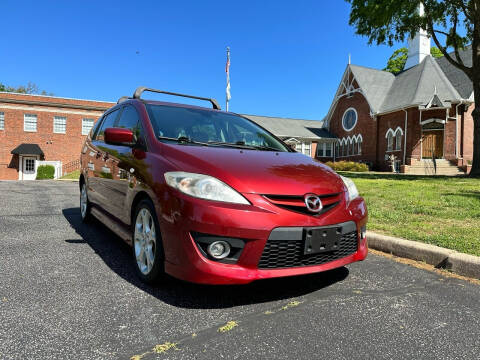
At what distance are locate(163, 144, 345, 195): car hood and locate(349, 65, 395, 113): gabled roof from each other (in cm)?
2790

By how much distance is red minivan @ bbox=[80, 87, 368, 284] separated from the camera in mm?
2393

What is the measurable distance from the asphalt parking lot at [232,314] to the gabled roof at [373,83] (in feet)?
92.2

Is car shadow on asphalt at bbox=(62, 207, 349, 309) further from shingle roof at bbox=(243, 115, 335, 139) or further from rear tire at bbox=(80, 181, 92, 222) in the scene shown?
shingle roof at bbox=(243, 115, 335, 139)

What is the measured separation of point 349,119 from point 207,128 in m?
31.0

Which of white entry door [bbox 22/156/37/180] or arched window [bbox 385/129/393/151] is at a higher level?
arched window [bbox 385/129/393/151]

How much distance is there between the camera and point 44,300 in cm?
254

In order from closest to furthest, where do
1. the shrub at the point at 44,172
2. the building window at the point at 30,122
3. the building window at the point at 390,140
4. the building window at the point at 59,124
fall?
the building window at the point at 390,140 → the shrub at the point at 44,172 → the building window at the point at 30,122 → the building window at the point at 59,124

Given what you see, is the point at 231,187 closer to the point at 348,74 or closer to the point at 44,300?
the point at 44,300

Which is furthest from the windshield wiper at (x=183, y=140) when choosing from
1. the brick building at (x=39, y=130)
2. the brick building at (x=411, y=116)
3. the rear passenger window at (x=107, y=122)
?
the brick building at (x=39, y=130)

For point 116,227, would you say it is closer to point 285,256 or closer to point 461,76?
point 285,256

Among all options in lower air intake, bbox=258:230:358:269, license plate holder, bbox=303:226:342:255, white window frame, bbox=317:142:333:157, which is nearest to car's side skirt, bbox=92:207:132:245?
lower air intake, bbox=258:230:358:269

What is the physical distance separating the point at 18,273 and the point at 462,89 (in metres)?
29.0

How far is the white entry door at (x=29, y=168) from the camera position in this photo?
3309cm

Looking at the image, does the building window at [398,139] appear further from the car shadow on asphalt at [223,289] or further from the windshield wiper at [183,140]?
the windshield wiper at [183,140]
